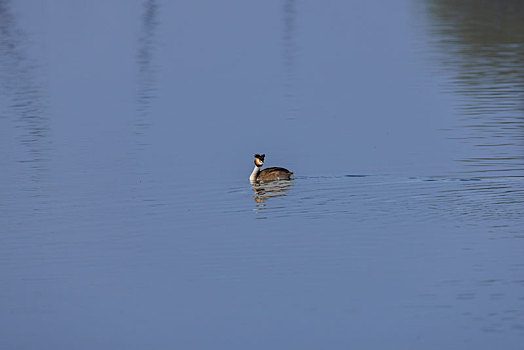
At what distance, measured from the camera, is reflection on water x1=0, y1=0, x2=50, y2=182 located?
2119 cm

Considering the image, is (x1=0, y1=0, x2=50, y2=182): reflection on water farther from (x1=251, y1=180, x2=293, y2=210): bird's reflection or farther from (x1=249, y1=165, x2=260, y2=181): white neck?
(x1=251, y1=180, x2=293, y2=210): bird's reflection

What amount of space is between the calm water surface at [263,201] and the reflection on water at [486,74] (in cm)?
12

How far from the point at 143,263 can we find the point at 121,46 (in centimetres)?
2874

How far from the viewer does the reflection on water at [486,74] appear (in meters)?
19.8

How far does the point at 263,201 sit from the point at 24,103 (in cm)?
1282

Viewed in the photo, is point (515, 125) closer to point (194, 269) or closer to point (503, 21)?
point (194, 269)

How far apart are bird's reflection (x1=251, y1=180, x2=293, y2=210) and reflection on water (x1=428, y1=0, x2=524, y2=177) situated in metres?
3.02

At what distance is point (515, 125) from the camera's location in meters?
22.5

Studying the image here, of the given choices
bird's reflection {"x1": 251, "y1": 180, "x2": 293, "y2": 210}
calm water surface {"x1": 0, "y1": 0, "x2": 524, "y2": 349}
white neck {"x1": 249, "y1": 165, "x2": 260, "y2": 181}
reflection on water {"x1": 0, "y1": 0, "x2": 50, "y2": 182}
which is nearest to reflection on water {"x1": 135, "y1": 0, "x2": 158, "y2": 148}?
calm water surface {"x1": 0, "y1": 0, "x2": 524, "y2": 349}

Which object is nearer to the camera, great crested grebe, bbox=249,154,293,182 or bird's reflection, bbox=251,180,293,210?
bird's reflection, bbox=251,180,293,210

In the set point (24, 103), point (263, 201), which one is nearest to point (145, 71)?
point (24, 103)

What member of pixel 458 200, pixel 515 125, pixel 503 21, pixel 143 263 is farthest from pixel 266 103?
pixel 503 21

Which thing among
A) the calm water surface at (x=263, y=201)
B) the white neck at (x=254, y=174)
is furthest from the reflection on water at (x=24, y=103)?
the white neck at (x=254, y=174)

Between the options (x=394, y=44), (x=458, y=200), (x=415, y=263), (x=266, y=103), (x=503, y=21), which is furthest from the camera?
(x=503, y=21)
